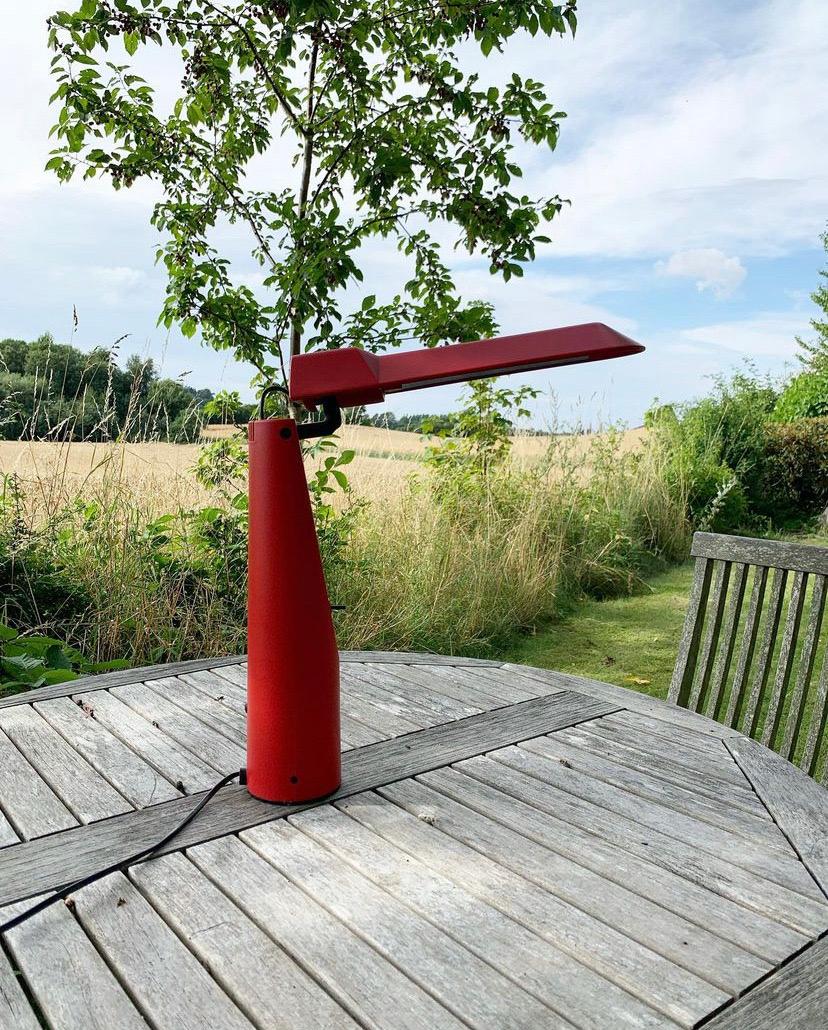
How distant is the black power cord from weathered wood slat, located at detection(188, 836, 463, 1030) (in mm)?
54

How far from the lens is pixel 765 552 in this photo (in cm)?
203

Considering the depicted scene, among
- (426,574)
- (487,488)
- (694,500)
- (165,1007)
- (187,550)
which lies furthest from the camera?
(694,500)

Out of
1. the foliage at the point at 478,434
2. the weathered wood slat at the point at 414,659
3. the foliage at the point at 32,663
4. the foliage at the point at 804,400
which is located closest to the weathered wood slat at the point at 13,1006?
the weathered wood slat at the point at 414,659

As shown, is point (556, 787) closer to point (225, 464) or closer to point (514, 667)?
point (514, 667)

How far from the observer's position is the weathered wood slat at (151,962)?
838 mm

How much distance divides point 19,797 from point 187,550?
8.83 feet

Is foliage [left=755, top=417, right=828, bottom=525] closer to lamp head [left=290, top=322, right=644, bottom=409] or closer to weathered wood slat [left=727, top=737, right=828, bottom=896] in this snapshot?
weathered wood slat [left=727, top=737, right=828, bottom=896]

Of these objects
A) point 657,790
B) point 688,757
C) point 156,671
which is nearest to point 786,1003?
point 657,790

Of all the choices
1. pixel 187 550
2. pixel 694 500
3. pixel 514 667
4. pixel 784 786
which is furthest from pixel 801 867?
pixel 694 500

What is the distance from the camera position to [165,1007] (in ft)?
2.79

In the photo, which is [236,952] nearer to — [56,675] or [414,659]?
[414,659]

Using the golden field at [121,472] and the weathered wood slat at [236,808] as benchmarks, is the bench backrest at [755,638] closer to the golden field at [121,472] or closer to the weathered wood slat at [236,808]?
the weathered wood slat at [236,808]

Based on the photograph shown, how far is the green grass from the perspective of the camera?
4.45 metres

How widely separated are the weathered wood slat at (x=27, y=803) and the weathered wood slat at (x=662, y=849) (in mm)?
562
